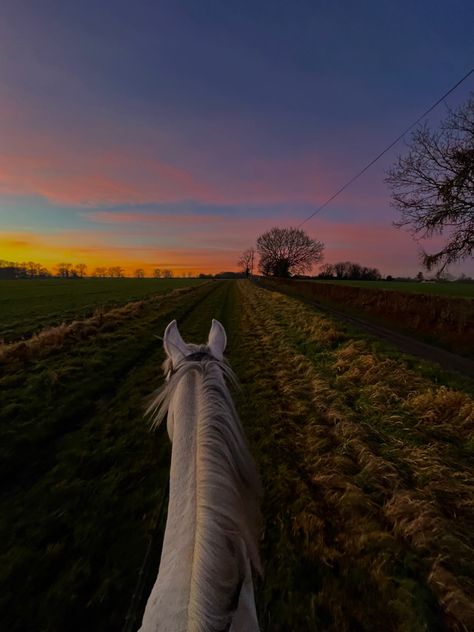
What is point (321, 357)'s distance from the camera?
7949 mm

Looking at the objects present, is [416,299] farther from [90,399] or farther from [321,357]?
[90,399]

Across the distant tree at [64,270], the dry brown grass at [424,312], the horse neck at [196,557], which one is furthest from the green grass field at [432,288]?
the distant tree at [64,270]

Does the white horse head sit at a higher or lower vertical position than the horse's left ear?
lower

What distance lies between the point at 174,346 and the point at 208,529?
2059 mm

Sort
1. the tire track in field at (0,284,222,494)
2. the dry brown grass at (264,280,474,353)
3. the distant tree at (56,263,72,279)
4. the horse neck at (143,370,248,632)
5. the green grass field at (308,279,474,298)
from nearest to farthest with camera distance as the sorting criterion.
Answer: the horse neck at (143,370,248,632) → the tire track in field at (0,284,222,494) → the dry brown grass at (264,280,474,353) → the green grass field at (308,279,474,298) → the distant tree at (56,263,72,279)

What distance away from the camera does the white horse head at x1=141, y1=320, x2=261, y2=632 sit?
0.85 m

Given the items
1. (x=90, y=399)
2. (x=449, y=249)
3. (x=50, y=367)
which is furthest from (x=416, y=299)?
(x=50, y=367)

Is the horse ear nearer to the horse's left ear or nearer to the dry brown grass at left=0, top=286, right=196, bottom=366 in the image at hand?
the horse's left ear

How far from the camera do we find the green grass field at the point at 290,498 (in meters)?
2.08

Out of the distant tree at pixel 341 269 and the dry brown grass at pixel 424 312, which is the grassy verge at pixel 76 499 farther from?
the distant tree at pixel 341 269

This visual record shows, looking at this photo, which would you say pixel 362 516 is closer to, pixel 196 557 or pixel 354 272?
pixel 196 557

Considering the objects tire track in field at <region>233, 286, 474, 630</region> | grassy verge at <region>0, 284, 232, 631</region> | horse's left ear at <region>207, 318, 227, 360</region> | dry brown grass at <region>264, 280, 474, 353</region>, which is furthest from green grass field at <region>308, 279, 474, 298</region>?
grassy verge at <region>0, 284, 232, 631</region>

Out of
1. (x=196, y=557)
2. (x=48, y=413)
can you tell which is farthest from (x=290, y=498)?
(x=48, y=413)

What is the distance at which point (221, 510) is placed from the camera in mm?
1084
